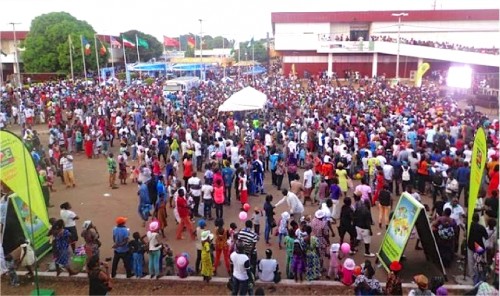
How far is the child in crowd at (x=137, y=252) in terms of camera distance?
735cm

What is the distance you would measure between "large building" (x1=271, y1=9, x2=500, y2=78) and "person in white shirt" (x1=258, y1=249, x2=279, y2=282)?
113 feet

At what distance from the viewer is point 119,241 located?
24.1ft

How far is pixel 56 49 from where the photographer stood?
41.2 meters

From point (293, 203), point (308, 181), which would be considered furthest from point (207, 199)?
point (308, 181)

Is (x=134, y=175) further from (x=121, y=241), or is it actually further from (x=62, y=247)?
(x=121, y=241)

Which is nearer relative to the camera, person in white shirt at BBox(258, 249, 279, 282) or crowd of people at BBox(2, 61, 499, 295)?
person in white shirt at BBox(258, 249, 279, 282)

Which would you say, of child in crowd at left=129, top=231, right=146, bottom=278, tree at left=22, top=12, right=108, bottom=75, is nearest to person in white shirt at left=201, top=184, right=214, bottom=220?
child in crowd at left=129, top=231, right=146, bottom=278

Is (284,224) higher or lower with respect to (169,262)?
higher

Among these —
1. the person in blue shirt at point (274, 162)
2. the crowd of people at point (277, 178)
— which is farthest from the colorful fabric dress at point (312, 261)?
the person in blue shirt at point (274, 162)

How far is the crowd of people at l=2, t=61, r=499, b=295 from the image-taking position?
7230 mm

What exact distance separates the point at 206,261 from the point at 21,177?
10.5 feet

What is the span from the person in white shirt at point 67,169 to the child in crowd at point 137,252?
5.77 meters

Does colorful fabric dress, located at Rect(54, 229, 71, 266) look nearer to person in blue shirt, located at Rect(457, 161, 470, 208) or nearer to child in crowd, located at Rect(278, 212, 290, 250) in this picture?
child in crowd, located at Rect(278, 212, 290, 250)

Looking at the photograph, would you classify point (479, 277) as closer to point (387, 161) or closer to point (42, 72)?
point (387, 161)
